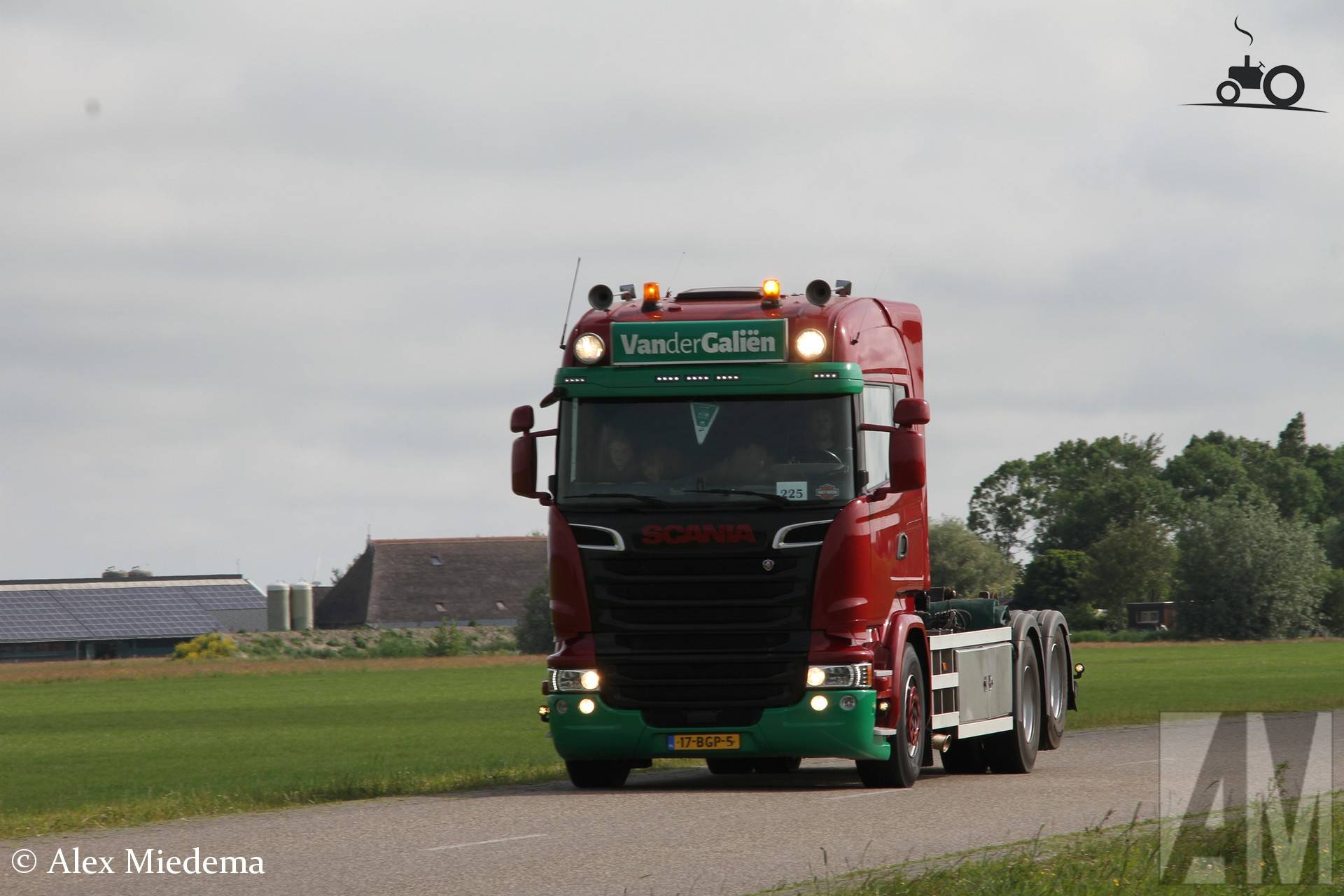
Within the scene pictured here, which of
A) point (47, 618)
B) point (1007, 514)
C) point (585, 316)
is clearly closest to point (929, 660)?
point (585, 316)

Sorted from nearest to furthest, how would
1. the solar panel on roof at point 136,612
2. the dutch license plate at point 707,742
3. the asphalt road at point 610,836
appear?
the asphalt road at point 610,836, the dutch license plate at point 707,742, the solar panel on roof at point 136,612

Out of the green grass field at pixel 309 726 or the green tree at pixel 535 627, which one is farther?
the green tree at pixel 535 627

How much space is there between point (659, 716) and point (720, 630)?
88 centimetres

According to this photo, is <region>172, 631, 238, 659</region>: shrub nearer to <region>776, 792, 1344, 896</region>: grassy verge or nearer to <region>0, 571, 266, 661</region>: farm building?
<region>0, 571, 266, 661</region>: farm building

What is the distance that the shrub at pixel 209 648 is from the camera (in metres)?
105

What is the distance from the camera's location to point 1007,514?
157m

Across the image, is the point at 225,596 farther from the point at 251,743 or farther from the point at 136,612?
the point at 251,743

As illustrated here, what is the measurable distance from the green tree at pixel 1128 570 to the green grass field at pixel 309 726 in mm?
46456

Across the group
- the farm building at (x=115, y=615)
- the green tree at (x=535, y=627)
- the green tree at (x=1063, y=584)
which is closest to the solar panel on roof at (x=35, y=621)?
→ the farm building at (x=115, y=615)

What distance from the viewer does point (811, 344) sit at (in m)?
16.2

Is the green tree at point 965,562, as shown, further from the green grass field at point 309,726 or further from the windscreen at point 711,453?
the windscreen at point 711,453

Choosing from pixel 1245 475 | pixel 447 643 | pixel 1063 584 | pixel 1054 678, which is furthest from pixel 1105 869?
pixel 1245 475

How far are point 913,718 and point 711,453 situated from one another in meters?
2.96

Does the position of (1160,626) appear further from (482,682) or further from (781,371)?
(781,371)
